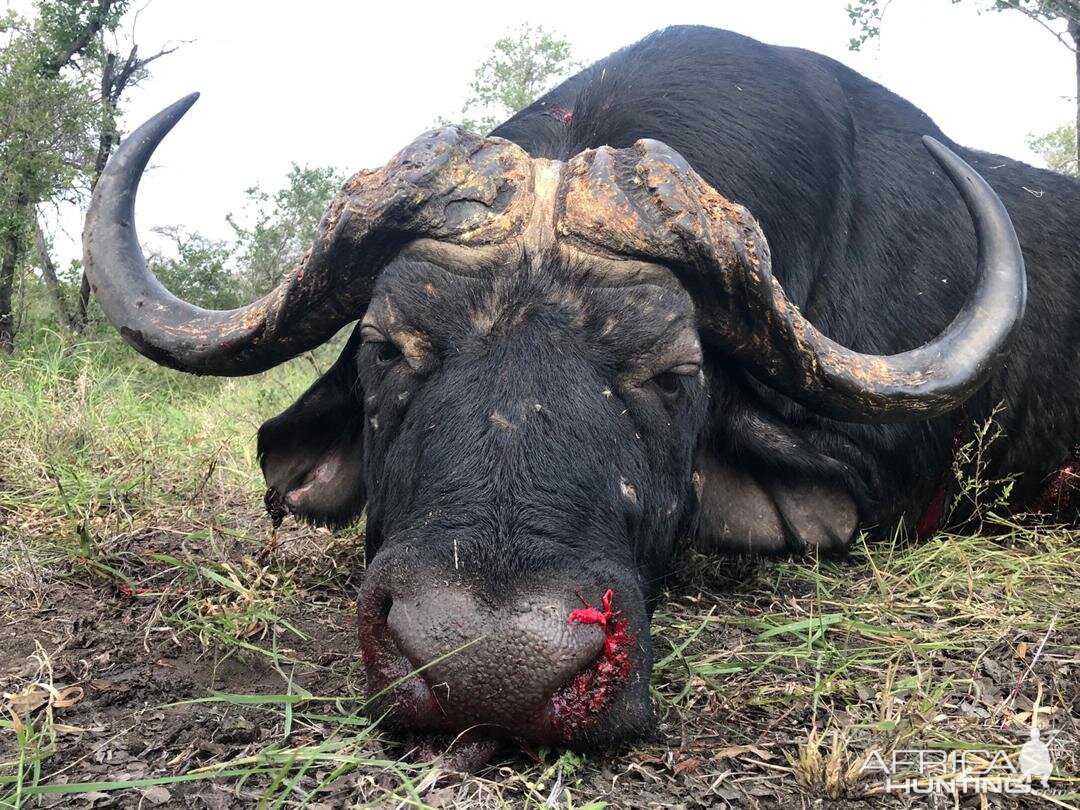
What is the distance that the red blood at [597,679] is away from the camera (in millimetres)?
1852

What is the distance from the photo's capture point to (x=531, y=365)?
2.25 meters

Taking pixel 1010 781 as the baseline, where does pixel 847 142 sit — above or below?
above

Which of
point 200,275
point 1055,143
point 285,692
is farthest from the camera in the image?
point 1055,143

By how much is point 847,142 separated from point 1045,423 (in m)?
1.60

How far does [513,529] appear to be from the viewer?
1946mm

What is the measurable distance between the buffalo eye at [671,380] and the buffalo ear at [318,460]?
131cm

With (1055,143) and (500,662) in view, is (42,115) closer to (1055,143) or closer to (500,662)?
(500,662)

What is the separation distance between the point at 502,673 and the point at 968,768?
1046 mm

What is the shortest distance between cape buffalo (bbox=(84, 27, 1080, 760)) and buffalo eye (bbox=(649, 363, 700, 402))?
1cm

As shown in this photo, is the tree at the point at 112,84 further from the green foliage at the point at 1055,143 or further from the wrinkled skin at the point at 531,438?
the green foliage at the point at 1055,143

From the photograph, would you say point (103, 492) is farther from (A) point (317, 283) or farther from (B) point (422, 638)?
(B) point (422, 638)

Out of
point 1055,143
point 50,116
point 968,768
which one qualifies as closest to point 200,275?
point 50,116

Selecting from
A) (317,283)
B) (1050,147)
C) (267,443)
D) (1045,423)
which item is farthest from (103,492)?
(1050,147)

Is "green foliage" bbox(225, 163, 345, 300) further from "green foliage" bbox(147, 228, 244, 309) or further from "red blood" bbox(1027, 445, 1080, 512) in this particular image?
"red blood" bbox(1027, 445, 1080, 512)
